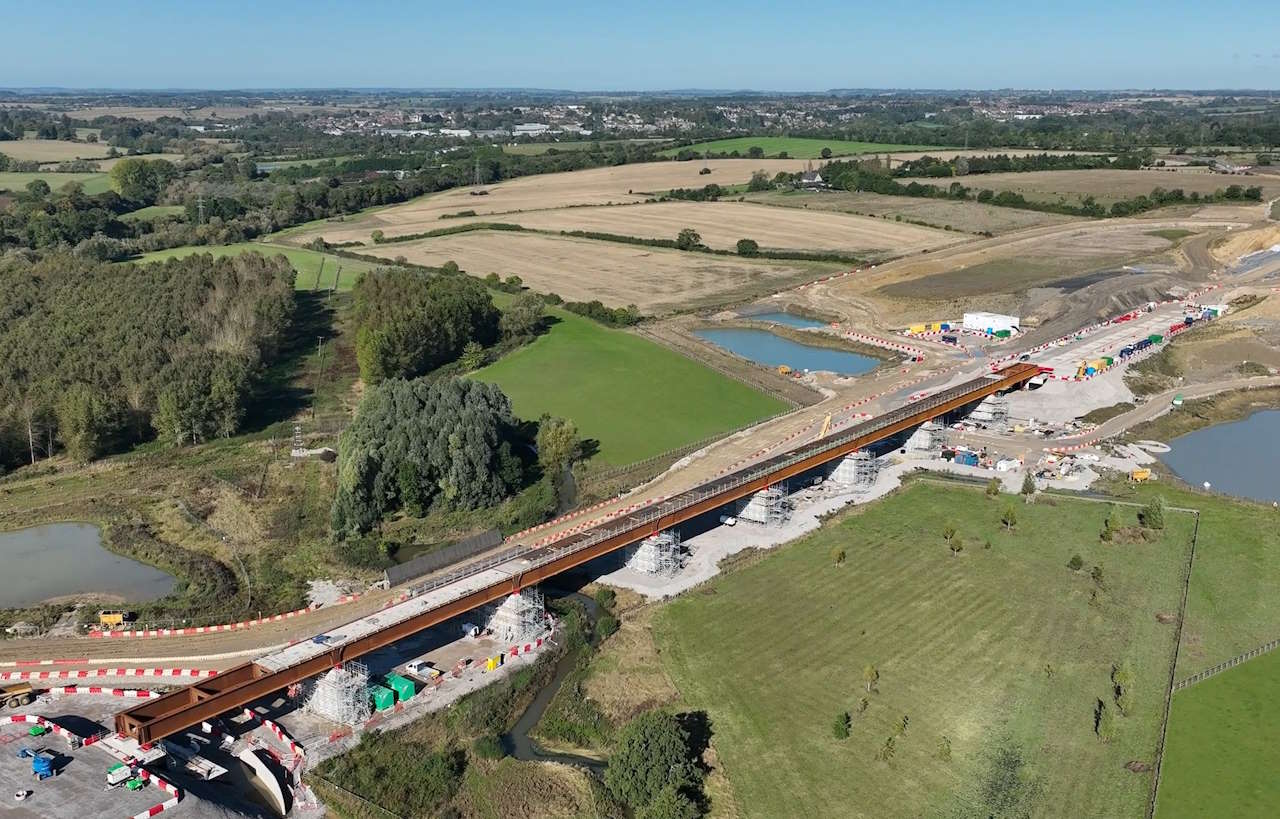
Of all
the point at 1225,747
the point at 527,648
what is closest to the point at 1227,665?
the point at 1225,747

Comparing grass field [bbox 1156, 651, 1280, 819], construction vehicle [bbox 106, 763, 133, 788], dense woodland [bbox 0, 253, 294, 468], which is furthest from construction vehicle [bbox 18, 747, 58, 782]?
grass field [bbox 1156, 651, 1280, 819]

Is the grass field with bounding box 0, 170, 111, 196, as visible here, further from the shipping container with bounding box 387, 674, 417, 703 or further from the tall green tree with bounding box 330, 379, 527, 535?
the shipping container with bounding box 387, 674, 417, 703

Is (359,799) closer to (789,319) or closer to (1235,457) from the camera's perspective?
(1235,457)

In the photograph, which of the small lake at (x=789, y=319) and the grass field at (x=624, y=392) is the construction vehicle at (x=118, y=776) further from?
the small lake at (x=789, y=319)

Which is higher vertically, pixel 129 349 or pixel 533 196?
pixel 533 196

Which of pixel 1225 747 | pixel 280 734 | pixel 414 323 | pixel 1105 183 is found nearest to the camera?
pixel 280 734

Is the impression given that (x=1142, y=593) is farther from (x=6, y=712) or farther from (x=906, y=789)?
(x=6, y=712)

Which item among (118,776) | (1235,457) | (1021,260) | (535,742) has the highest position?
(1021,260)

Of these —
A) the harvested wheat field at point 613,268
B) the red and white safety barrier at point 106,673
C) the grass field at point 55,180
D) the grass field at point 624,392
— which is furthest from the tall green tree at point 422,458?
the grass field at point 55,180
